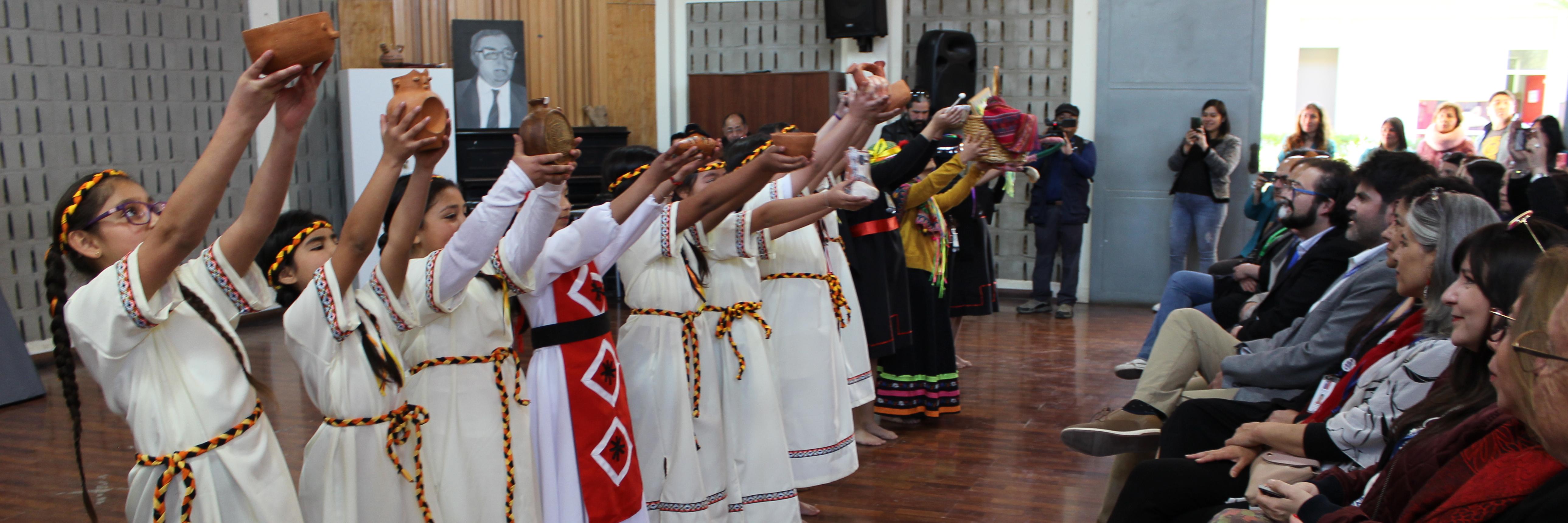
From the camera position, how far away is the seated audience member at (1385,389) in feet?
6.59

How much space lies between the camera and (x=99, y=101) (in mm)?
6289

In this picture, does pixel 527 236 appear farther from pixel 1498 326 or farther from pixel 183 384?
pixel 1498 326

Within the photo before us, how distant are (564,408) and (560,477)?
16 centimetres

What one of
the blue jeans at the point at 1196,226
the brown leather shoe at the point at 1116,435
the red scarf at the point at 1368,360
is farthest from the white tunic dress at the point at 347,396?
the blue jeans at the point at 1196,226

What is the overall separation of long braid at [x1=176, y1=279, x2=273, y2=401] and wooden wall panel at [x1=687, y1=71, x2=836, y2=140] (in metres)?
6.61

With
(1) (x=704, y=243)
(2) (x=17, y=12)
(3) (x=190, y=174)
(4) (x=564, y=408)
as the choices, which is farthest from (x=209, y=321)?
→ (2) (x=17, y=12)

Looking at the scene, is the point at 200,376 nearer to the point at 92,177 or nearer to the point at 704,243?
the point at 92,177

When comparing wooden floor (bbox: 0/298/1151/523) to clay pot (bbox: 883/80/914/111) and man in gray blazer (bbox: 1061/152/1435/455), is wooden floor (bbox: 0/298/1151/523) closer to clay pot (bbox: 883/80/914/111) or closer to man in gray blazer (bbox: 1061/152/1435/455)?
man in gray blazer (bbox: 1061/152/1435/455)

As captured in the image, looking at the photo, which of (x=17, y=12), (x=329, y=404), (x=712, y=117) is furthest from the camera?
(x=712, y=117)

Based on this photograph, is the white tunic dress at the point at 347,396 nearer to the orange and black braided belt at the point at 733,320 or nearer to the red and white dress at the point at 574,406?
the red and white dress at the point at 574,406

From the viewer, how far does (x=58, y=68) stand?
6.05m

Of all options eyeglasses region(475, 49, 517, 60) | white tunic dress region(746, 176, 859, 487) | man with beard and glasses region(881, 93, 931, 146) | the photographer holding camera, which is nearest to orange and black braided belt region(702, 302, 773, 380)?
white tunic dress region(746, 176, 859, 487)

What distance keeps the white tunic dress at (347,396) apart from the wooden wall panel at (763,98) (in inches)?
252

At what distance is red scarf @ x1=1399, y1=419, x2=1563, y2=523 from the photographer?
1497 mm
